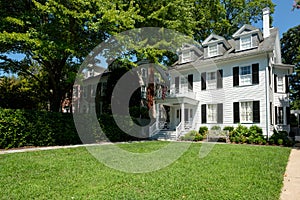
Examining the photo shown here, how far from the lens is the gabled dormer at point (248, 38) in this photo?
1680cm

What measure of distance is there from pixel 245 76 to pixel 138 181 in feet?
46.5

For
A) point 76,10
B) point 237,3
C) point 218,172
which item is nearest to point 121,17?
point 76,10

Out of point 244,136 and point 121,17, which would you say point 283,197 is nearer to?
point 121,17

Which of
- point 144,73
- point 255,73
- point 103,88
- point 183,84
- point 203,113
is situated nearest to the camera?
point 255,73

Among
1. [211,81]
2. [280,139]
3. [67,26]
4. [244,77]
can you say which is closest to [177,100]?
[211,81]

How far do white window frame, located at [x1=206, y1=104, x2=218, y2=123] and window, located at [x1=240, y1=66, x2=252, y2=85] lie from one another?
2.81 metres

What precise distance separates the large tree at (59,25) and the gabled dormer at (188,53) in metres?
8.45

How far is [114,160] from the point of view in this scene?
774cm

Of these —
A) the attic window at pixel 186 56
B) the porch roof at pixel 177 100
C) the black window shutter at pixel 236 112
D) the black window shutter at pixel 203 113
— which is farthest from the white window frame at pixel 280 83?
the attic window at pixel 186 56

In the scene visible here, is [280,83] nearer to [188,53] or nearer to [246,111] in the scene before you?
[246,111]

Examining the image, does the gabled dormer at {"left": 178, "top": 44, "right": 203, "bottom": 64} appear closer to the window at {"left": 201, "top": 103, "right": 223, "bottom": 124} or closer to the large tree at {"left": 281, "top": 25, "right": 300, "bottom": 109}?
the window at {"left": 201, "top": 103, "right": 223, "bottom": 124}

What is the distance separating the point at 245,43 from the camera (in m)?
17.4

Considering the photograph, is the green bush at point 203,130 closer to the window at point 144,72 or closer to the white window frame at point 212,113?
the white window frame at point 212,113

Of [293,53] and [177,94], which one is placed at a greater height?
[293,53]
